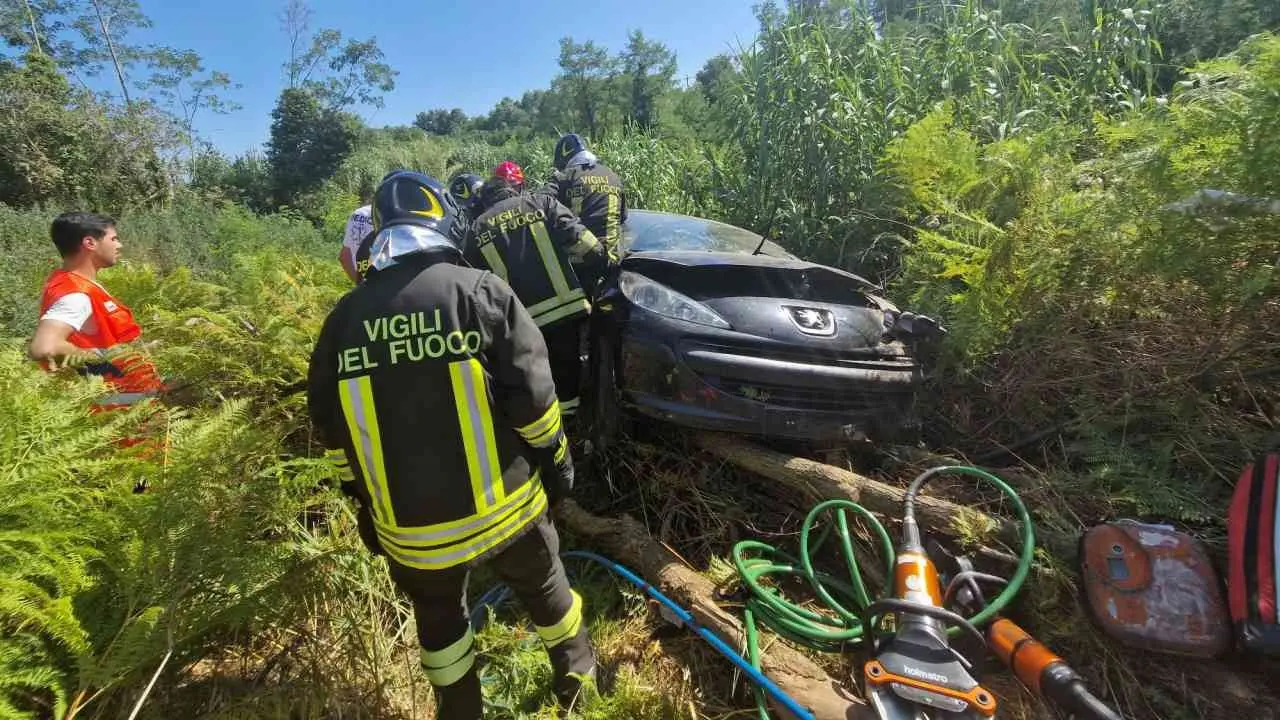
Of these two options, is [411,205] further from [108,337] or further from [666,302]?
[108,337]

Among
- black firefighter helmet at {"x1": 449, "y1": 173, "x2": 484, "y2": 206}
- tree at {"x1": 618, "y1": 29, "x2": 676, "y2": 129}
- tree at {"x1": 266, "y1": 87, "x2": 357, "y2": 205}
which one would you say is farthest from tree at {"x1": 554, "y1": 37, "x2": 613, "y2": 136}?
black firefighter helmet at {"x1": 449, "y1": 173, "x2": 484, "y2": 206}

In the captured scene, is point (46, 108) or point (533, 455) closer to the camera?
point (533, 455)

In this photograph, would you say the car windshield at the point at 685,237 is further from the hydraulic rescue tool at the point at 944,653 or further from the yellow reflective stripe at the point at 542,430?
the hydraulic rescue tool at the point at 944,653

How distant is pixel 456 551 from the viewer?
1.67 metres

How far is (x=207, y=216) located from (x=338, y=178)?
1255 centimetres

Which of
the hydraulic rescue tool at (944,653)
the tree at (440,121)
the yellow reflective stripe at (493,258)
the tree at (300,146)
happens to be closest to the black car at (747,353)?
the yellow reflective stripe at (493,258)

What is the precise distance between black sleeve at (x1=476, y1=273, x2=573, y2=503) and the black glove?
0.23 ft

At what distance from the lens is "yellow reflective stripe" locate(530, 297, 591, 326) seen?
2904 millimetres

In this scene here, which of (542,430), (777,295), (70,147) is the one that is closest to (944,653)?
(542,430)

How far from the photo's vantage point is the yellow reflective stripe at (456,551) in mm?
1665

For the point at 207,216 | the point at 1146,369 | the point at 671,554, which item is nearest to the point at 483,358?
the point at 671,554

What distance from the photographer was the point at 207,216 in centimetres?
1174

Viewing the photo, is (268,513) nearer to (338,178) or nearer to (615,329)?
(615,329)

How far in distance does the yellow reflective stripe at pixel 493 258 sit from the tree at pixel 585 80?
3851 centimetres
